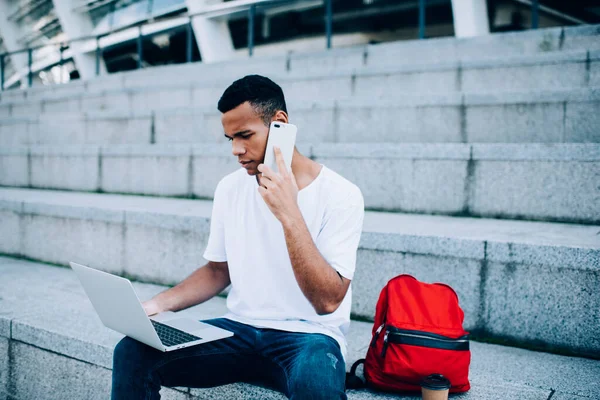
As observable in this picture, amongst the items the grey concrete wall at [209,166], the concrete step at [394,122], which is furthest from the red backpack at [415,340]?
the grey concrete wall at [209,166]

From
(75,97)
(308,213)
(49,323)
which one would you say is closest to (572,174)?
(308,213)

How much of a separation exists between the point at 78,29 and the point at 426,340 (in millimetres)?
21818

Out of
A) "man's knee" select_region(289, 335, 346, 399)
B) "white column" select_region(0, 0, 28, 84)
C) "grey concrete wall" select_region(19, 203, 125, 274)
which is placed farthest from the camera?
"white column" select_region(0, 0, 28, 84)

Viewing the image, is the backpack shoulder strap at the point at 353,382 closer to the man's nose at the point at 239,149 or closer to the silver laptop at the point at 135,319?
the silver laptop at the point at 135,319

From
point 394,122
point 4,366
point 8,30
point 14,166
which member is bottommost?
point 4,366

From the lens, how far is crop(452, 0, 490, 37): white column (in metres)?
10.3

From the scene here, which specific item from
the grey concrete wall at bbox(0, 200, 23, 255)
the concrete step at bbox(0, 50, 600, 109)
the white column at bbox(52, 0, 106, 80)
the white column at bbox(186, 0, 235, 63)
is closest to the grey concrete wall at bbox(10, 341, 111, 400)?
the grey concrete wall at bbox(0, 200, 23, 255)

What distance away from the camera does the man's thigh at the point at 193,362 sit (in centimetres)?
200

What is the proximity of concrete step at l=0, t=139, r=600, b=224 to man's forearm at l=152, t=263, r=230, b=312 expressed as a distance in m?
1.87

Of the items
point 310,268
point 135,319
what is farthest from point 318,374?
point 135,319

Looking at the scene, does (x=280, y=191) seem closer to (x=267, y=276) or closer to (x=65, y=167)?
(x=267, y=276)

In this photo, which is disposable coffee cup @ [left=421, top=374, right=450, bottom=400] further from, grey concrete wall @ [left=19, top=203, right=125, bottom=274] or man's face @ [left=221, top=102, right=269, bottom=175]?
grey concrete wall @ [left=19, top=203, right=125, bottom=274]

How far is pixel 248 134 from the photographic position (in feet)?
6.93

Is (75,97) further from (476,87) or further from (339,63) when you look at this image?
(476,87)
